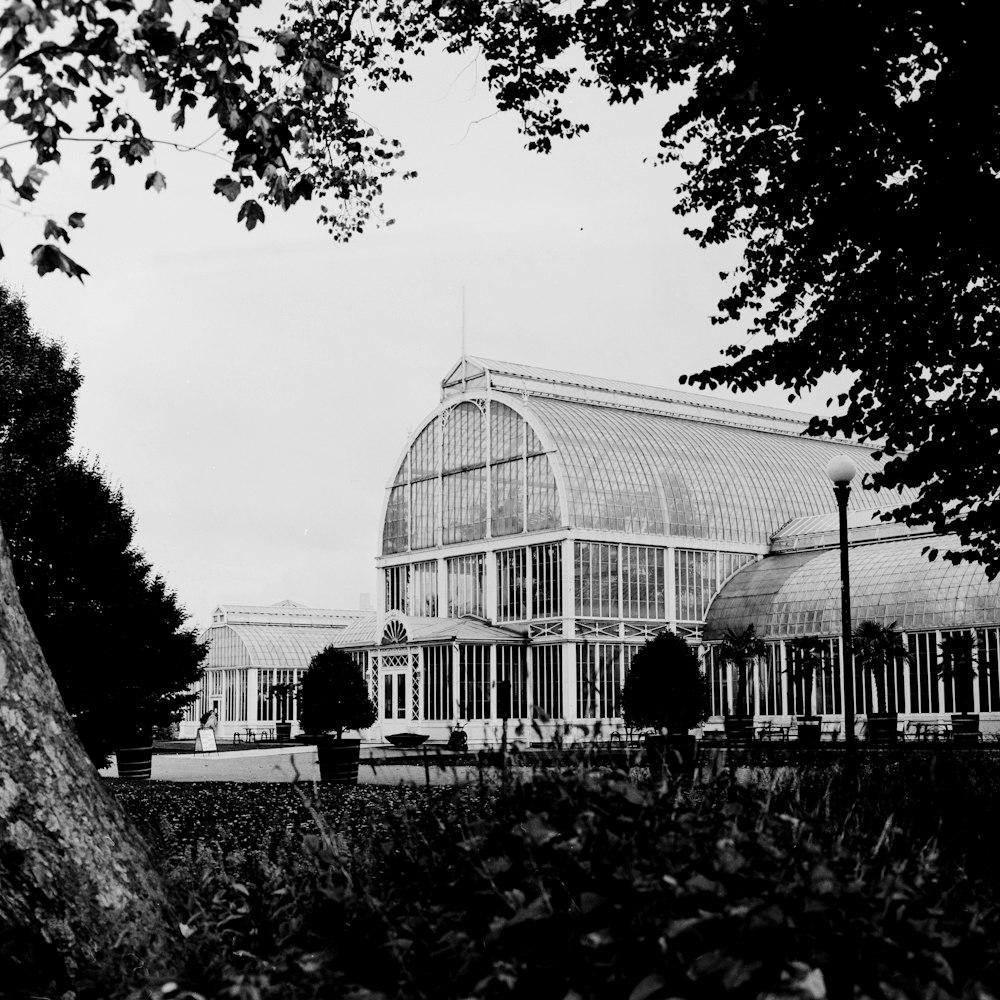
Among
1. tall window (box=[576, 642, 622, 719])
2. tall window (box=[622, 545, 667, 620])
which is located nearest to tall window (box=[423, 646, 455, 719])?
tall window (box=[576, 642, 622, 719])

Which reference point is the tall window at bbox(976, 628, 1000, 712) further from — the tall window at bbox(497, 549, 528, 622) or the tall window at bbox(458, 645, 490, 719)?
the tall window at bbox(458, 645, 490, 719)

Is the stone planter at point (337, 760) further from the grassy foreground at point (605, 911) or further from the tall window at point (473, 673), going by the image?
the tall window at point (473, 673)

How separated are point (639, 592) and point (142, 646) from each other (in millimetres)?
28427

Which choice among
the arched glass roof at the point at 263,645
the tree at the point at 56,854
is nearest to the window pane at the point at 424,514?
the arched glass roof at the point at 263,645

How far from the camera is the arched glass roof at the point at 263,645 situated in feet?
224

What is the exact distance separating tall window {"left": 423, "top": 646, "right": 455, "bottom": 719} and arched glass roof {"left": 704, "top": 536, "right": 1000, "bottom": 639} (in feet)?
34.0

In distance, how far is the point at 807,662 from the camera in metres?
42.9

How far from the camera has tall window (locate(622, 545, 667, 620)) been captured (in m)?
50.7

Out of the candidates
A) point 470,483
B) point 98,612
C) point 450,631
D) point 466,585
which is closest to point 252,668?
point 466,585

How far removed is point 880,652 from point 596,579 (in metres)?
11.7

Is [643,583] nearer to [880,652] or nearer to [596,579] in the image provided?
[596,579]

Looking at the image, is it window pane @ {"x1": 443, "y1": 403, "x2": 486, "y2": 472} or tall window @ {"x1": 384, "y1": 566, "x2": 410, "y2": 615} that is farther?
tall window @ {"x1": 384, "y1": 566, "x2": 410, "y2": 615}

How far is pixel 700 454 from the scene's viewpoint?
185 feet

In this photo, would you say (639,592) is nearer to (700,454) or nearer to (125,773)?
(700,454)
